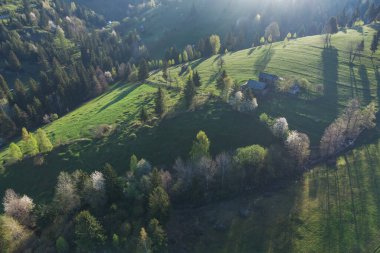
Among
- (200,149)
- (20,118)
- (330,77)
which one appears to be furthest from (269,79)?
(20,118)

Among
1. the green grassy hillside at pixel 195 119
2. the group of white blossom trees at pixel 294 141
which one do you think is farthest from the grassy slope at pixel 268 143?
the group of white blossom trees at pixel 294 141

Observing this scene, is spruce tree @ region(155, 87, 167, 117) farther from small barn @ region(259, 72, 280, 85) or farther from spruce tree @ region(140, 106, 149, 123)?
small barn @ region(259, 72, 280, 85)

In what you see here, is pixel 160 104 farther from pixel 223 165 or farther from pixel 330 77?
pixel 330 77

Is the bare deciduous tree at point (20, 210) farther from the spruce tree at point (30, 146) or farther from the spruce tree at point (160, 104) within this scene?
the spruce tree at point (160, 104)

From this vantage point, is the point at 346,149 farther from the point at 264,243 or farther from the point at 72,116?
the point at 72,116

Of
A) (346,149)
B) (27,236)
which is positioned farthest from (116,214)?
(346,149)
